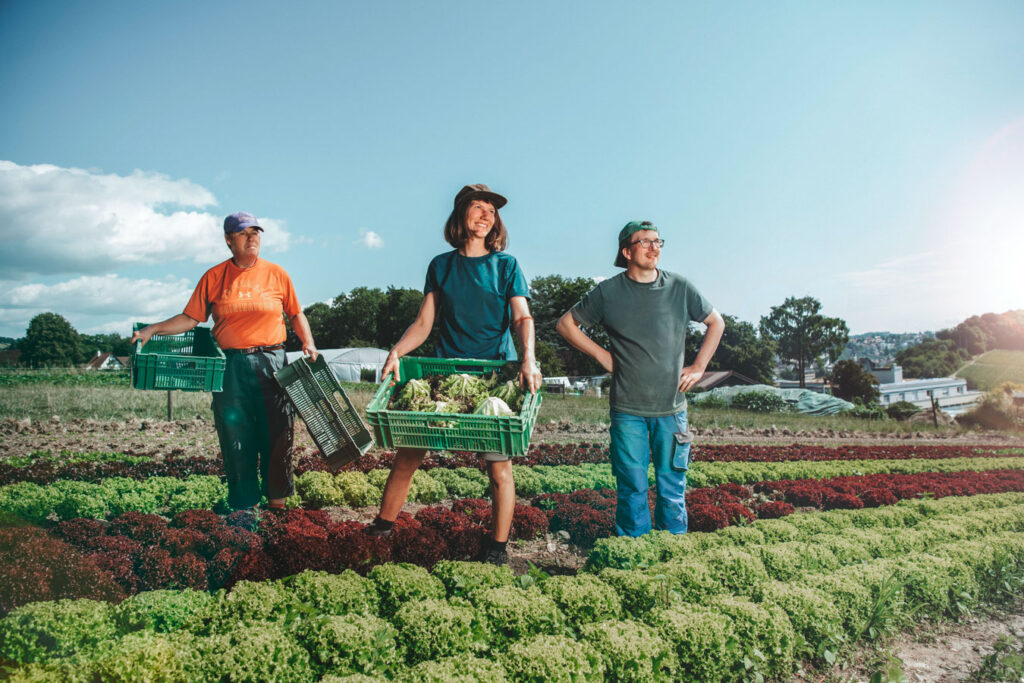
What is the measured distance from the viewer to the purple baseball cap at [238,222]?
3975mm

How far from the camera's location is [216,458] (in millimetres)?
5430

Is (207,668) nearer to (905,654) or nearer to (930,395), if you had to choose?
(905,654)

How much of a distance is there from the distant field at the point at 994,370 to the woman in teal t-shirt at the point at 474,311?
23.1 ft

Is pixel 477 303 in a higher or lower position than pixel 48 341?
higher

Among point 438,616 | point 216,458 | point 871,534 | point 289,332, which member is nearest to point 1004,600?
point 871,534

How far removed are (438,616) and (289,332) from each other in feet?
8.73

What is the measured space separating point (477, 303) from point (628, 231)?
4.02 feet

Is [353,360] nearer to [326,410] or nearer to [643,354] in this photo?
[326,410]

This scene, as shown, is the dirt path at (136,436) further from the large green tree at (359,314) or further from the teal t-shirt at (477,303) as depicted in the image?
the teal t-shirt at (477,303)

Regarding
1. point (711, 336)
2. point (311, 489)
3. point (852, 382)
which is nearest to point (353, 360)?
point (311, 489)

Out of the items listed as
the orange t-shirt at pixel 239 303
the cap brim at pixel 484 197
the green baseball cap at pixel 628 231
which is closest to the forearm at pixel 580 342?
the green baseball cap at pixel 628 231

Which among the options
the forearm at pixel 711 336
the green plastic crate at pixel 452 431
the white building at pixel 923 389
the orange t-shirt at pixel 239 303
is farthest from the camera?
the white building at pixel 923 389

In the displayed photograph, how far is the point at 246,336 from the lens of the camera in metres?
3.99

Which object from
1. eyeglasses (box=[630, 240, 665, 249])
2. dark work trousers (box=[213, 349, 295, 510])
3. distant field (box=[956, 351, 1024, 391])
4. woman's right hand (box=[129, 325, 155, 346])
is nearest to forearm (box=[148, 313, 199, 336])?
woman's right hand (box=[129, 325, 155, 346])
